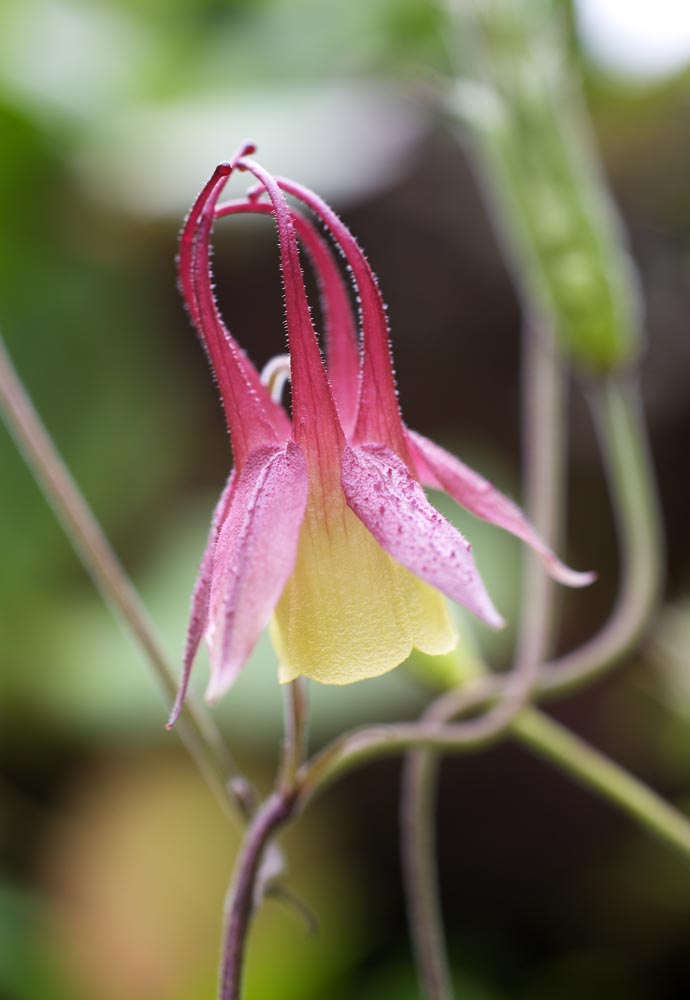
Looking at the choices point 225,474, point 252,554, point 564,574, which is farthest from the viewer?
point 225,474

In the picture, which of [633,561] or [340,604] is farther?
[633,561]

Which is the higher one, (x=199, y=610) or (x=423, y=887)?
(x=199, y=610)

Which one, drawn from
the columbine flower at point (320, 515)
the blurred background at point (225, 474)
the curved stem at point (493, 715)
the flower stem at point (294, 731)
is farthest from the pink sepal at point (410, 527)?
the blurred background at point (225, 474)

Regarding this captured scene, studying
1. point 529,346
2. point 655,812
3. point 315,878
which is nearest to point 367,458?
point 655,812

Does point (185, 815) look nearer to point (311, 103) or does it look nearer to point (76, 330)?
point (76, 330)

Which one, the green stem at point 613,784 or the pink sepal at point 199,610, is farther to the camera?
the green stem at point 613,784

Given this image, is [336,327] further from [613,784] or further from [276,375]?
[613,784]

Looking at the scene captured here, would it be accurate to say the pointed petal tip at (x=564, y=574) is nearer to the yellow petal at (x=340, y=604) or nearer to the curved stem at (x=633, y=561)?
the yellow petal at (x=340, y=604)

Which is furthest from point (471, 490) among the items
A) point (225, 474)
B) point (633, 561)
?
point (225, 474)

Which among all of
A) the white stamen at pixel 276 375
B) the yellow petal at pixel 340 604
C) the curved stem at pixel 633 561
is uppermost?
the white stamen at pixel 276 375
